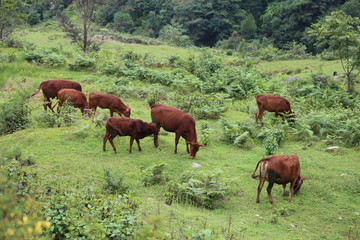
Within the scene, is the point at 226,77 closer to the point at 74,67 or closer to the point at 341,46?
the point at 341,46

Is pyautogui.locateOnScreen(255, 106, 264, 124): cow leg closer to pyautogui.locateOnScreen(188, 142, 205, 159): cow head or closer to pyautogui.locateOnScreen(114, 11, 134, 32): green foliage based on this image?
pyautogui.locateOnScreen(188, 142, 205, 159): cow head

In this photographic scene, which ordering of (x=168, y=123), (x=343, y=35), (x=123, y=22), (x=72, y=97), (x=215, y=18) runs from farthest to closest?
(x=215, y=18) < (x=123, y=22) < (x=343, y=35) < (x=72, y=97) < (x=168, y=123)

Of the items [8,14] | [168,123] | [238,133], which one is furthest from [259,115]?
[8,14]

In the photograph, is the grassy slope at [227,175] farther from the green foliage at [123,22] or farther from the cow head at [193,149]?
the green foliage at [123,22]

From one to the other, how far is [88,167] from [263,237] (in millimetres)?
5067

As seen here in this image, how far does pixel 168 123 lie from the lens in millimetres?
12195

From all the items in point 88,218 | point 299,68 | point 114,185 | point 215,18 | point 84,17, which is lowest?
point 299,68

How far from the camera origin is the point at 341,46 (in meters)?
21.8

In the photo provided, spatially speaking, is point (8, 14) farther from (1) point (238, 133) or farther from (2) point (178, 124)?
(1) point (238, 133)

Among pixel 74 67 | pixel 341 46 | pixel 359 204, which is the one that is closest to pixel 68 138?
pixel 359 204

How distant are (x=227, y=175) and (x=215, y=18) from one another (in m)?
59.3

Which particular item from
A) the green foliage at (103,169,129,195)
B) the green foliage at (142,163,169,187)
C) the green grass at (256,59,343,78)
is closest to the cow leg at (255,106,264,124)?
the green foliage at (142,163,169,187)

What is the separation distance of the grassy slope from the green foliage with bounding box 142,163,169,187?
204 mm

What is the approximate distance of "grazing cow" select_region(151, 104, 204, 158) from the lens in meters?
12.0
